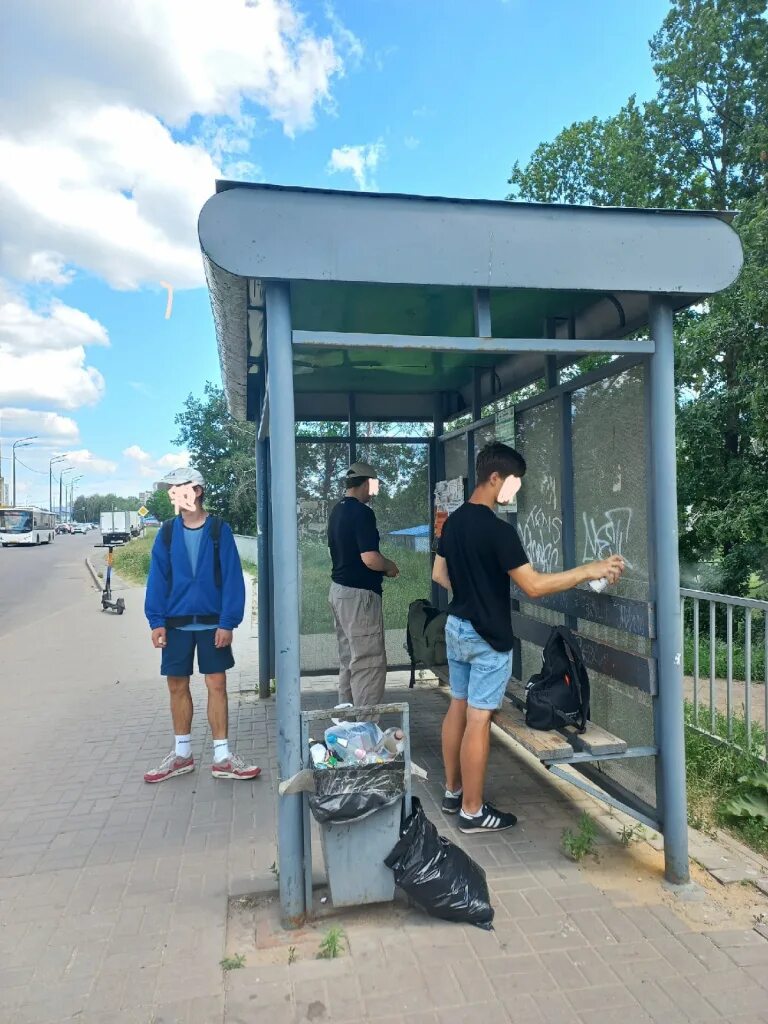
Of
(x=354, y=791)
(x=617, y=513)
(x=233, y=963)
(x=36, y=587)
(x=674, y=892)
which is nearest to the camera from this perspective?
(x=233, y=963)

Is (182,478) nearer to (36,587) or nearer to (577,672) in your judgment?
(577,672)

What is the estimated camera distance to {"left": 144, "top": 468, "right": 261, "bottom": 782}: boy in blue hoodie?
4.01 m

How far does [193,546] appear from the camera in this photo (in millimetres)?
4043

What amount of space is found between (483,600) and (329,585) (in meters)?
2.99

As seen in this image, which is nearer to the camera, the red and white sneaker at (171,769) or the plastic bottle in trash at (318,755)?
the plastic bottle in trash at (318,755)

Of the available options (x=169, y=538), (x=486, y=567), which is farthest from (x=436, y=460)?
(x=486, y=567)

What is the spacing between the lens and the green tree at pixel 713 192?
9.46 metres

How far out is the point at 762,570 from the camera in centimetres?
1005

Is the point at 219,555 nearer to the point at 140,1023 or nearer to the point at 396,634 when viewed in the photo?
the point at 140,1023

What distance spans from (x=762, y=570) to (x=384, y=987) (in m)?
9.56

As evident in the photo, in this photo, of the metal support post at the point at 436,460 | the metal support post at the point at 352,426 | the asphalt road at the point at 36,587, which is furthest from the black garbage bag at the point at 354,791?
the asphalt road at the point at 36,587

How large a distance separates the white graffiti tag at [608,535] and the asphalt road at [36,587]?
10034mm

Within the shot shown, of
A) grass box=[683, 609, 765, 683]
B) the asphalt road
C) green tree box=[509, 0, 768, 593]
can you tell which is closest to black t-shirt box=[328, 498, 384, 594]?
grass box=[683, 609, 765, 683]

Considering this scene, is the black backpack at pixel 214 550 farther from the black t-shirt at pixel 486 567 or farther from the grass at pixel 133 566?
the grass at pixel 133 566
